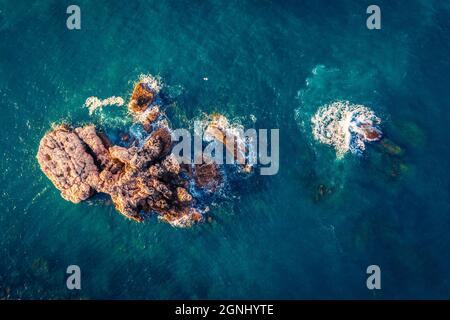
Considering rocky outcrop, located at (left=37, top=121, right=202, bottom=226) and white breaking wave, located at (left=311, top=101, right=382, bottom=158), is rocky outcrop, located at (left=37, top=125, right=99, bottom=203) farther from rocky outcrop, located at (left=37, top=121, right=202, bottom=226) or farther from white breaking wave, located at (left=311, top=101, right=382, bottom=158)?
white breaking wave, located at (left=311, top=101, right=382, bottom=158)

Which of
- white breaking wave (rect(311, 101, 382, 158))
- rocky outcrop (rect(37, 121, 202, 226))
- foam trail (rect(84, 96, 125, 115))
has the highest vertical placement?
foam trail (rect(84, 96, 125, 115))

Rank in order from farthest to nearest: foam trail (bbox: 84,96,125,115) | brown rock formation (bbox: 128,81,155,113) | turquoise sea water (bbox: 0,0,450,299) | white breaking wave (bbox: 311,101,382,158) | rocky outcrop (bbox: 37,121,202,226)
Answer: foam trail (bbox: 84,96,125,115)
brown rock formation (bbox: 128,81,155,113)
white breaking wave (bbox: 311,101,382,158)
turquoise sea water (bbox: 0,0,450,299)
rocky outcrop (bbox: 37,121,202,226)

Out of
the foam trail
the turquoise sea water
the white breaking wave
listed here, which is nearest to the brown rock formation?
the foam trail

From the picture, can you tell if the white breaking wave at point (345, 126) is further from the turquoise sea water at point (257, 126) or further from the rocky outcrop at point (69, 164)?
the rocky outcrop at point (69, 164)

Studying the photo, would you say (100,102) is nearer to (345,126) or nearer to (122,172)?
(122,172)

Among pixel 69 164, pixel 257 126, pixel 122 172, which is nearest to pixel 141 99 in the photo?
pixel 122 172

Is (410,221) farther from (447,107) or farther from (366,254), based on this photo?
(447,107)

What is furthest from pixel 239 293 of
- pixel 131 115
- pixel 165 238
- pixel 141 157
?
pixel 131 115
